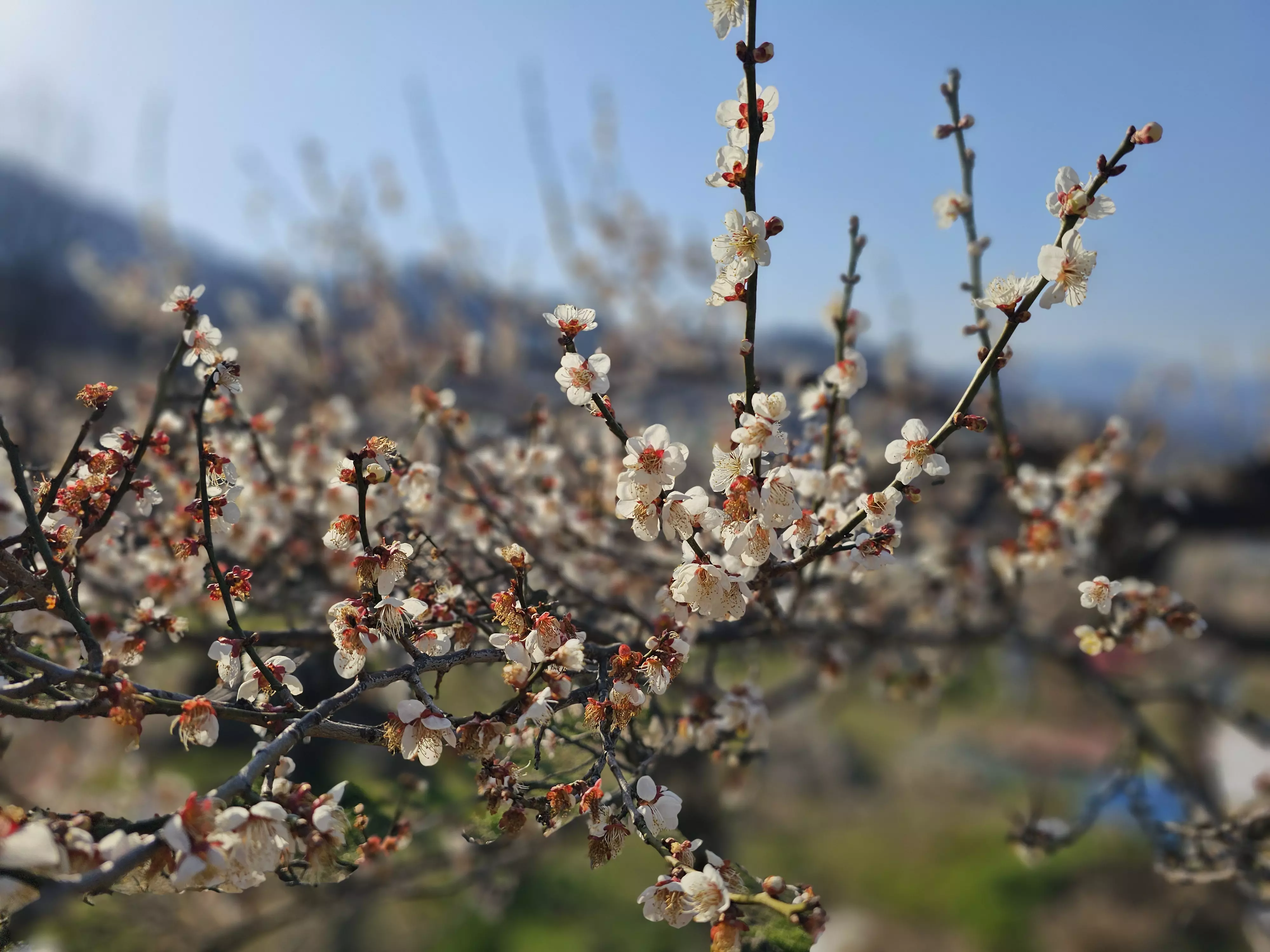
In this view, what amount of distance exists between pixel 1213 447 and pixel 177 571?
10.6m

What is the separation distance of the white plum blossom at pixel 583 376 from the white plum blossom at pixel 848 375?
639mm

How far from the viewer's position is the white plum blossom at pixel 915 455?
1.15 m

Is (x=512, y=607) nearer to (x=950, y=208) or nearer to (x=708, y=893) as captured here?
(x=708, y=893)

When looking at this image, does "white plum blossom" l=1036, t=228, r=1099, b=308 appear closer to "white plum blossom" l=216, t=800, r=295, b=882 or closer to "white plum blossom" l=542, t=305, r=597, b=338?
"white plum blossom" l=542, t=305, r=597, b=338

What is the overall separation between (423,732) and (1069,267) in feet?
3.81

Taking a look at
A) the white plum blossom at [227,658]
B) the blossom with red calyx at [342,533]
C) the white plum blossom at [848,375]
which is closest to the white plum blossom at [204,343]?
the blossom with red calyx at [342,533]

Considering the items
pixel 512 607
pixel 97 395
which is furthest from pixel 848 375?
pixel 97 395

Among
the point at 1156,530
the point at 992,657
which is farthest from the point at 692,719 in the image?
the point at 992,657

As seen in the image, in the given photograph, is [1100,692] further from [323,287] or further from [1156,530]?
[323,287]

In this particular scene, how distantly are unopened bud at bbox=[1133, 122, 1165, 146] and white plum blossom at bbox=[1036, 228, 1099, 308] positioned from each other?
0.14 meters

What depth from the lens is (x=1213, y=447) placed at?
8633mm

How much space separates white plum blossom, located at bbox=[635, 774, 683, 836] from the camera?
108cm

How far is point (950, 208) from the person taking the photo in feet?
5.95

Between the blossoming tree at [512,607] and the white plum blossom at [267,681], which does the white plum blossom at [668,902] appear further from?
the white plum blossom at [267,681]
